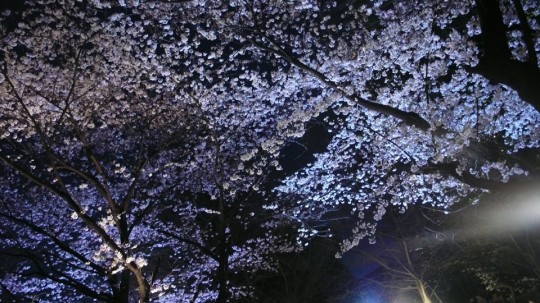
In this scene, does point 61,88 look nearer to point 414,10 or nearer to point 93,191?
point 93,191

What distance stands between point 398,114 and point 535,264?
12.3 m

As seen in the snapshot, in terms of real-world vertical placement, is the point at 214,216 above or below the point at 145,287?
above

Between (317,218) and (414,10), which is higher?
(414,10)

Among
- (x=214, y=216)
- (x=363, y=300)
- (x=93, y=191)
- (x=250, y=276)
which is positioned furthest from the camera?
(x=363, y=300)

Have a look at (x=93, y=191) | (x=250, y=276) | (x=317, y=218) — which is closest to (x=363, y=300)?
(x=250, y=276)

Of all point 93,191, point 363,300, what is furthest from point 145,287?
point 363,300

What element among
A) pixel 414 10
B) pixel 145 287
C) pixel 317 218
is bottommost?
pixel 145 287

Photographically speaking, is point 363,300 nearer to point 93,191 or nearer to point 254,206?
point 254,206

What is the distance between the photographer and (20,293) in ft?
59.2

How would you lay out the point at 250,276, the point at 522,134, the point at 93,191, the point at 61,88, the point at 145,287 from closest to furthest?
the point at 145,287 → the point at 522,134 → the point at 61,88 → the point at 93,191 → the point at 250,276

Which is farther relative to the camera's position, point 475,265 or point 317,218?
point 475,265

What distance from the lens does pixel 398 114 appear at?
265 inches

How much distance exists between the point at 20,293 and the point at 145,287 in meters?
13.8

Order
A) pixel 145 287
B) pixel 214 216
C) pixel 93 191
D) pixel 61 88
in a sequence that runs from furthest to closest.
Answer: pixel 214 216 < pixel 93 191 < pixel 61 88 < pixel 145 287
